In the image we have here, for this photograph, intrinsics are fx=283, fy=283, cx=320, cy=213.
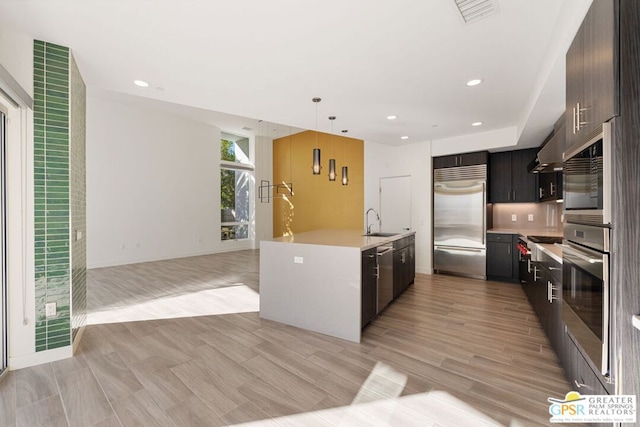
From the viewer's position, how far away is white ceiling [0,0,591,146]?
1949mm

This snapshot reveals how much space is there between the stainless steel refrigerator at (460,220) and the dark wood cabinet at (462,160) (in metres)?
0.08

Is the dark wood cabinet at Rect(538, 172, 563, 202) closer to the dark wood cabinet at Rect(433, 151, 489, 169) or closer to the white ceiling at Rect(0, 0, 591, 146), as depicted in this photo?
the white ceiling at Rect(0, 0, 591, 146)


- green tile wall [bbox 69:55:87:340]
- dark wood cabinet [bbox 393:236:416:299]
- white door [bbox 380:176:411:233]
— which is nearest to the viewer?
green tile wall [bbox 69:55:87:340]

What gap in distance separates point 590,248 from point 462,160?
14.0 feet

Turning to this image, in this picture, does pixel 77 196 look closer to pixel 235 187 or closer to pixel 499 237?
pixel 499 237

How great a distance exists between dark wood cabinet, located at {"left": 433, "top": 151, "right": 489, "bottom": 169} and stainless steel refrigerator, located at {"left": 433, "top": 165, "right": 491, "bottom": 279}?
0.08 meters

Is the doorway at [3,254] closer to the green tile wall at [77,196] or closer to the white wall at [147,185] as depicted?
the green tile wall at [77,196]

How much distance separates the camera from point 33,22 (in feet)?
6.88

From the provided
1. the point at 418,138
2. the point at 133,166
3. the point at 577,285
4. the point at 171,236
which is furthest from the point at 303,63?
the point at 171,236

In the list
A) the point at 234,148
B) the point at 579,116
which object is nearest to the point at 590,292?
the point at 579,116

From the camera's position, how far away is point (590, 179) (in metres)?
1.50

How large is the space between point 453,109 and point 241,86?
2786mm

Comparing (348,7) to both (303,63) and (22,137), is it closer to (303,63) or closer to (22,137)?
(303,63)

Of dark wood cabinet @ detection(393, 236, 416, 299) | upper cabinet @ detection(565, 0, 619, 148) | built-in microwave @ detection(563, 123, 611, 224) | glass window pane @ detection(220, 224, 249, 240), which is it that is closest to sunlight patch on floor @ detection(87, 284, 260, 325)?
dark wood cabinet @ detection(393, 236, 416, 299)
